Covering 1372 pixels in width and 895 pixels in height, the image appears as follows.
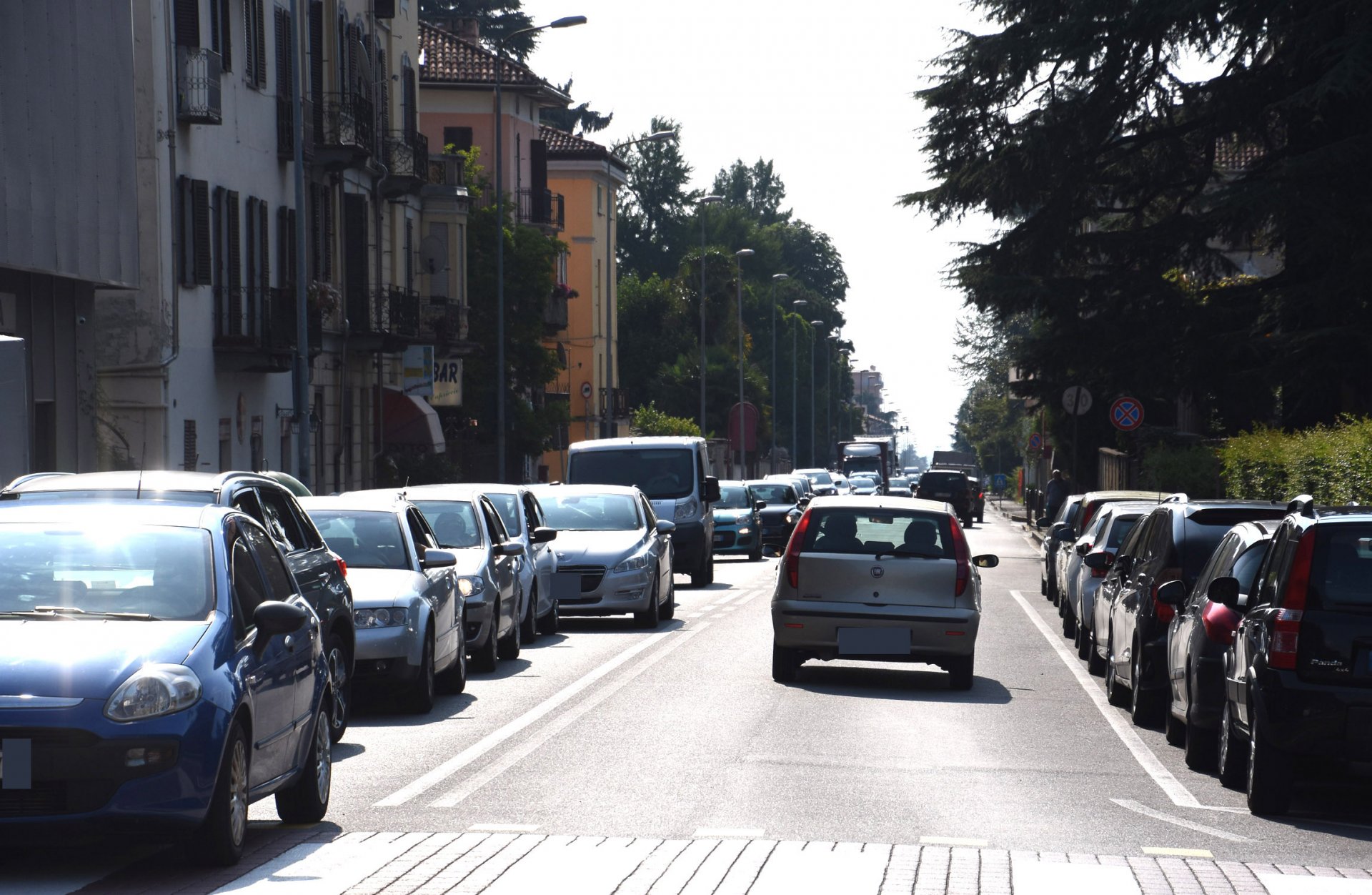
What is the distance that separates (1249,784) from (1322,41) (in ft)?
76.0

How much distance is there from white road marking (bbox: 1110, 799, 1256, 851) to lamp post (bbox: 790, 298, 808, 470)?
99.0 m

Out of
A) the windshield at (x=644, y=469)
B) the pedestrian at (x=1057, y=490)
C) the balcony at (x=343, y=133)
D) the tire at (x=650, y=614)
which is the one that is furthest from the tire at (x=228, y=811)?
the pedestrian at (x=1057, y=490)

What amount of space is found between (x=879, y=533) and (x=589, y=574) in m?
6.83

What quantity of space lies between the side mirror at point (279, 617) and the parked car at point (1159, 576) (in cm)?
669

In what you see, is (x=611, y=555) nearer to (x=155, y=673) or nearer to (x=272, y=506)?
(x=272, y=506)

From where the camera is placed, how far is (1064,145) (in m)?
36.0

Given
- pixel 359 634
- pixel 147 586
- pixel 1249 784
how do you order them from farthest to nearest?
pixel 359 634, pixel 1249 784, pixel 147 586

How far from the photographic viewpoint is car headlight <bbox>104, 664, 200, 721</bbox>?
7.59m

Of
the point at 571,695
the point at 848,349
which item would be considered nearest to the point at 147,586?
the point at 571,695

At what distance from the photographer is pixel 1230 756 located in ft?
36.8

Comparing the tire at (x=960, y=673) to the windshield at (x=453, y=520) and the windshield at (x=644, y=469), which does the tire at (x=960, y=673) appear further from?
the windshield at (x=644, y=469)

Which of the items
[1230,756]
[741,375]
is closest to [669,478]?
[1230,756]

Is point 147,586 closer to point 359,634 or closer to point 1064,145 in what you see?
point 359,634

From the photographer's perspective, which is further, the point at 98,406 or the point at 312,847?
the point at 98,406
